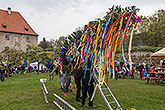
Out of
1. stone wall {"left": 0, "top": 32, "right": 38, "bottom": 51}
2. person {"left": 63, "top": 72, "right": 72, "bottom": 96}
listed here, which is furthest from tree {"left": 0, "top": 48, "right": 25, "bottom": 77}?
stone wall {"left": 0, "top": 32, "right": 38, "bottom": 51}

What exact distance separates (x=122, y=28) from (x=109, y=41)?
469 mm

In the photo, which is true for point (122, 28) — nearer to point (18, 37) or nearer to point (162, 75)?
point (162, 75)

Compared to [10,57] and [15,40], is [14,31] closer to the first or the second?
[15,40]

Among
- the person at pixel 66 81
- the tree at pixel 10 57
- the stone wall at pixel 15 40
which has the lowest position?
the person at pixel 66 81

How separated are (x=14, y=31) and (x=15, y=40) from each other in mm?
2447

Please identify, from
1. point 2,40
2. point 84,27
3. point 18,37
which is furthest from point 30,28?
point 84,27

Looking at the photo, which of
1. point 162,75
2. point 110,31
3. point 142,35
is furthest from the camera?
point 142,35

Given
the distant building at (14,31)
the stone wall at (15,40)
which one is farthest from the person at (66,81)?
the stone wall at (15,40)

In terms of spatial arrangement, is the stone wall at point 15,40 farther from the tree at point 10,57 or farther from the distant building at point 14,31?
the tree at point 10,57

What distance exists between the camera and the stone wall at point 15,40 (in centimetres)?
4184

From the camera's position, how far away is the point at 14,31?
4344 cm

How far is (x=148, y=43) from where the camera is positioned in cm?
3366

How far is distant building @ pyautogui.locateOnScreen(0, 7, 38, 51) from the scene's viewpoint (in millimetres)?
42156

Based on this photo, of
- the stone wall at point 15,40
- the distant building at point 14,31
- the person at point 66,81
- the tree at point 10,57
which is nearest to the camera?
the person at point 66,81
